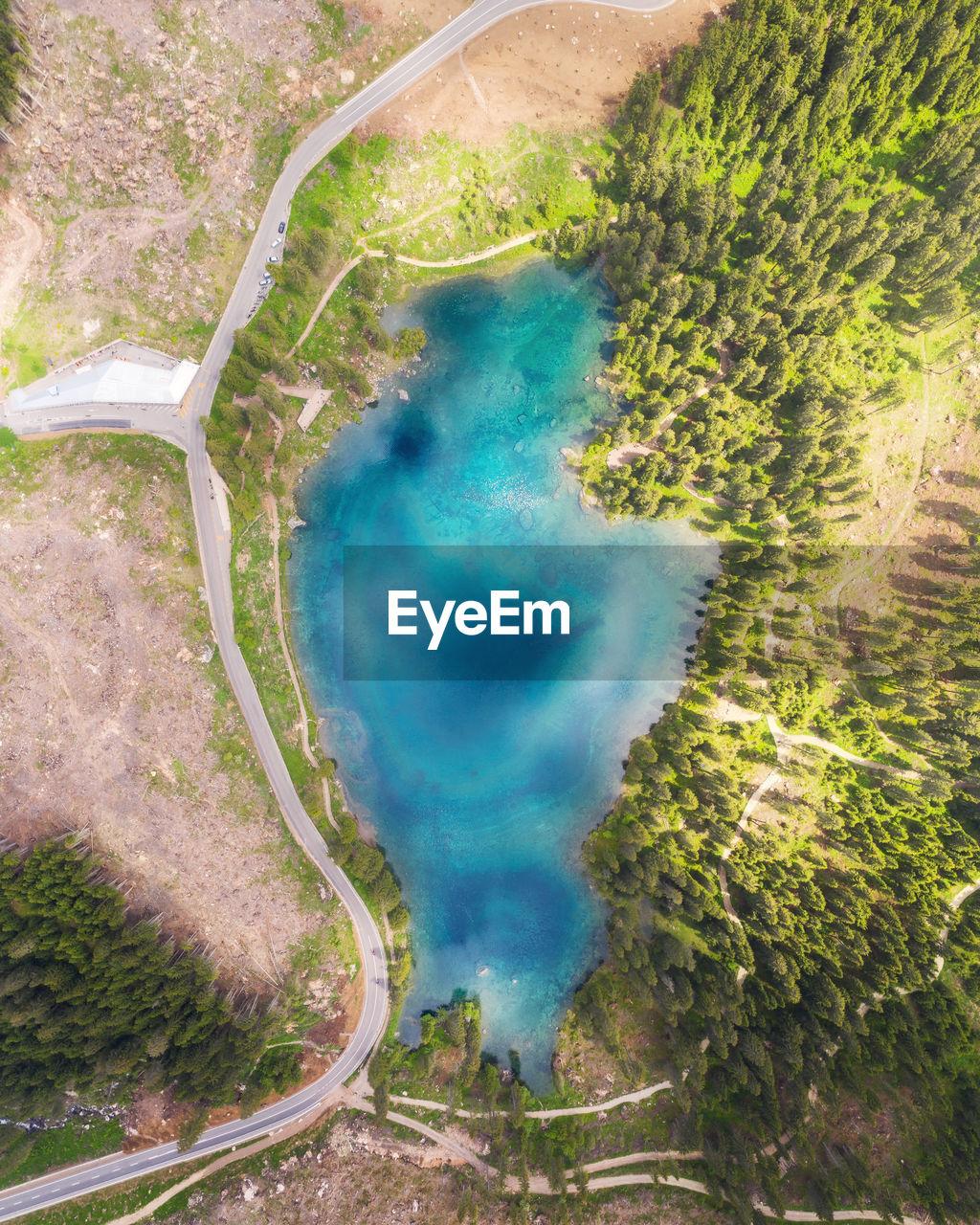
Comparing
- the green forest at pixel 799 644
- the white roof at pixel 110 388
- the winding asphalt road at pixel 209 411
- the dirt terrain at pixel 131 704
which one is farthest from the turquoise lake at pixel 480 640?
the white roof at pixel 110 388

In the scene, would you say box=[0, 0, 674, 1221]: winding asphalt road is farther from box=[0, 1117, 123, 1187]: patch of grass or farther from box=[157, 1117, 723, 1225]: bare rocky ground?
box=[157, 1117, 723, 1225]: bare rocky ground

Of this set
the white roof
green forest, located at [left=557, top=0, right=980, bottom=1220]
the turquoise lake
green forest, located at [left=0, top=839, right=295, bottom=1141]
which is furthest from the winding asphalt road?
green forest, located at [left=557, top=0, right=980, bottom=1220]

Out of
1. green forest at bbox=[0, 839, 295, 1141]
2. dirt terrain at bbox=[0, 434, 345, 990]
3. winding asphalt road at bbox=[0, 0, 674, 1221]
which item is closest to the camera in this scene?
green forest at bbox=[0, 839, 295, 1141]

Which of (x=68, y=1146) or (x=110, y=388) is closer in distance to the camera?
(x=68, y=1146)

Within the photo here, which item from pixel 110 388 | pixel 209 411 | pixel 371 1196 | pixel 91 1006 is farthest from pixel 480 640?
pixel 371 1196

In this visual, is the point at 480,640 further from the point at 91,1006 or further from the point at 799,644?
the point at 91,1006

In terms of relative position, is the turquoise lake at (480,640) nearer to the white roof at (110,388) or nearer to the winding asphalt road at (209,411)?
the winding asphalt road at (209,411)
